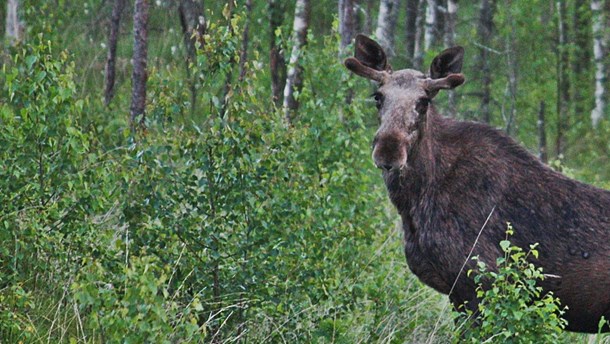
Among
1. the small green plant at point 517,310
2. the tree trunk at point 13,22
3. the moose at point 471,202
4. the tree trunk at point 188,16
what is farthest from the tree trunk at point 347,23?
the small green plant at point 517,310

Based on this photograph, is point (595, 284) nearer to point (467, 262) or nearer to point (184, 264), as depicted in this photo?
point (467, 262)

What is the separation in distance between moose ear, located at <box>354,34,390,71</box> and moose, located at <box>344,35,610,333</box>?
192 millimetres

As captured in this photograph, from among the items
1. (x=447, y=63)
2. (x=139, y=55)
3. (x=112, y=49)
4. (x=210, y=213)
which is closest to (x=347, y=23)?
(x=139, y=55)

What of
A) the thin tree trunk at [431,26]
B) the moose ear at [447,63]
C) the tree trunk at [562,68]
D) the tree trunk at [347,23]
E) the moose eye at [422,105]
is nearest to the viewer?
the moose eye at [422,105]

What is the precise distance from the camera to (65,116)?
7.23m

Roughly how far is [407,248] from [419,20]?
13428 mm

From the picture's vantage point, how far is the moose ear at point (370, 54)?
7969 millimetres

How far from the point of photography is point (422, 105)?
24.5 feet

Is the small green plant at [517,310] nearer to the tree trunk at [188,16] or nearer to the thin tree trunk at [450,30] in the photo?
the tree trunk at [188,16]

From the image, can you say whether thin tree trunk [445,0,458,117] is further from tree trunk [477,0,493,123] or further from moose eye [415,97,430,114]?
moose eye [415,97,430,114]

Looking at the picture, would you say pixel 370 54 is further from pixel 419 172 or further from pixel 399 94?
pixel 419 172

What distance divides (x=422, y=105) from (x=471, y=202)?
736mm

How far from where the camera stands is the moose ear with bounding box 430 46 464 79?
305 inches

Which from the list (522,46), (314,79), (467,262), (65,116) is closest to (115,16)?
(314,79)
